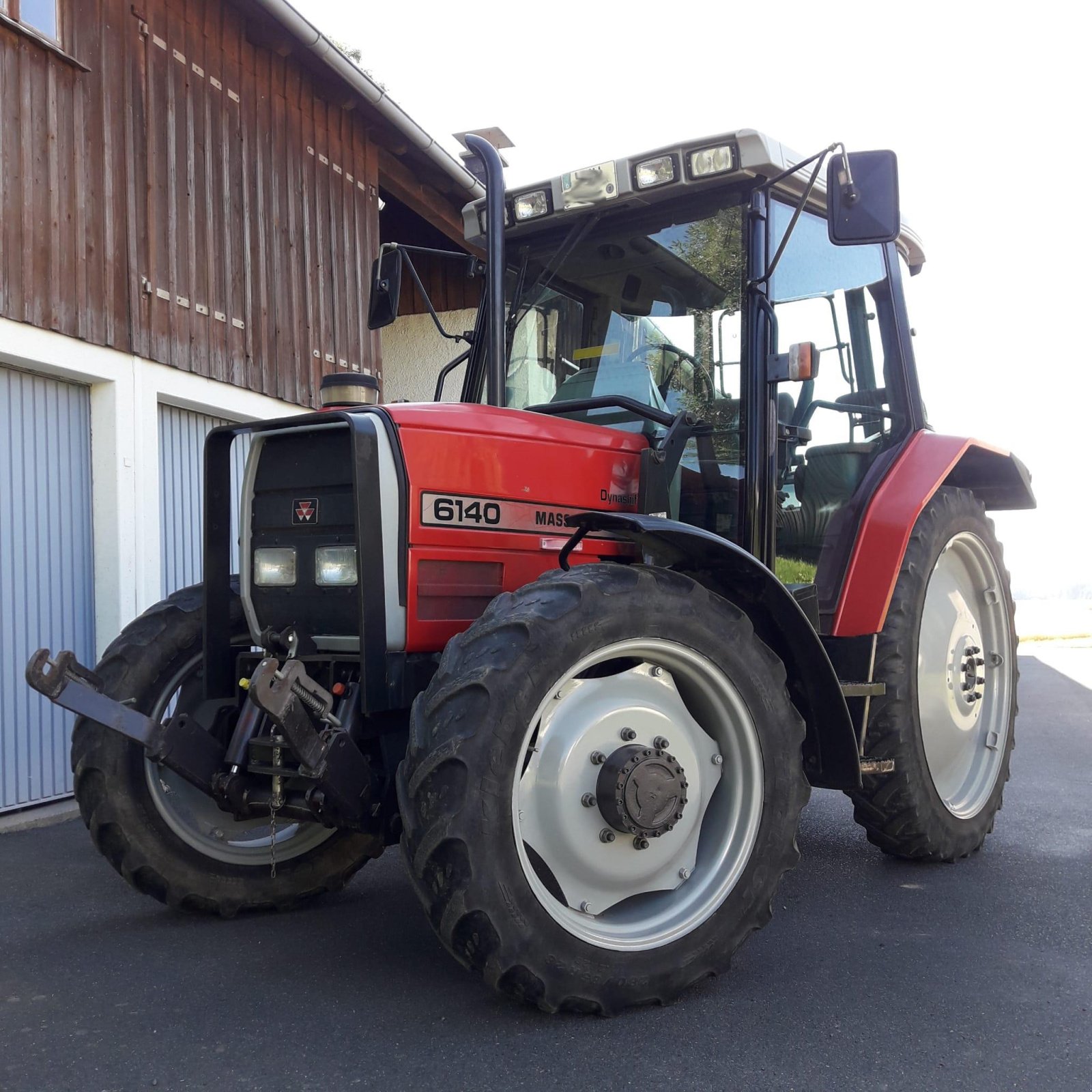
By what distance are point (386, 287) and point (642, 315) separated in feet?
3.18

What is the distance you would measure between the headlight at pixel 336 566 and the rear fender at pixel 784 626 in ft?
2.09

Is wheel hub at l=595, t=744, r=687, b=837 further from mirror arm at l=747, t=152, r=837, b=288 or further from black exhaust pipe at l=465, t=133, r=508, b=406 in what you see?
mirror arm at l=747, t=152, r=837, b=288

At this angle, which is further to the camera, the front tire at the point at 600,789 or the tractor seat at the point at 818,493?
the tractor seat at the point at 818,493

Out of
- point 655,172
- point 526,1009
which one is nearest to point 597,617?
point 526,1009

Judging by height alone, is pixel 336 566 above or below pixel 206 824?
above

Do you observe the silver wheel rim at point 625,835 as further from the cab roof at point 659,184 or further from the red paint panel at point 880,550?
the cab roof at point 659,184

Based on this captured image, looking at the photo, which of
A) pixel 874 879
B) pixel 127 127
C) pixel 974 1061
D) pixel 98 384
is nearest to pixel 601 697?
pixel 974 1061

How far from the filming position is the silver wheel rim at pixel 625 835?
9.01 feet

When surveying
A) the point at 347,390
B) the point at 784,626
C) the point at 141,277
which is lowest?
the point at 784,626

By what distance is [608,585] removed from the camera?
273cm

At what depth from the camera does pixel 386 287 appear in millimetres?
4066

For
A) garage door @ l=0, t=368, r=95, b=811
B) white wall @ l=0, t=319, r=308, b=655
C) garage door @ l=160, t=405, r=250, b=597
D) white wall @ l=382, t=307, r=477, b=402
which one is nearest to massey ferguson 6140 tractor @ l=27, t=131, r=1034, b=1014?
garage door @ l=0, t=368, r=95, b=811

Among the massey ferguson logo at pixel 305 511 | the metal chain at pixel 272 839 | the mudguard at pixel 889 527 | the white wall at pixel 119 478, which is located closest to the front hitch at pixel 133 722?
the metal chain at pixel 272 839

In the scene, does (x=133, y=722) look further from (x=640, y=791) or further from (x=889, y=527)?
(x=889, y=527)
